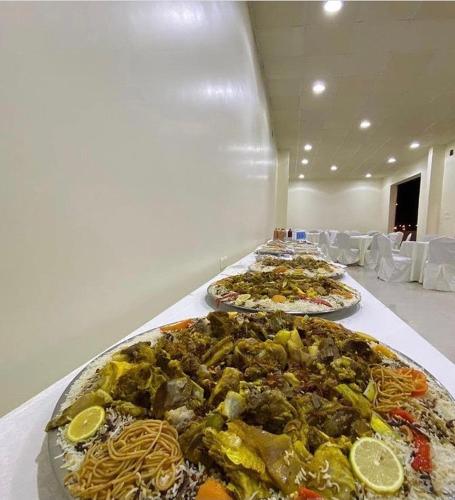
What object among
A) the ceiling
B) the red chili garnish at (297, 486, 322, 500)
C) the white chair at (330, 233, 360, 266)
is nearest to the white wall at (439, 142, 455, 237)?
the ceiling

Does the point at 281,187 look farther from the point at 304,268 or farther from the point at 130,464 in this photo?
the point at 130,464

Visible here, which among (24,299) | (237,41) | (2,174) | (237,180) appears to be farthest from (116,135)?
(237,41)

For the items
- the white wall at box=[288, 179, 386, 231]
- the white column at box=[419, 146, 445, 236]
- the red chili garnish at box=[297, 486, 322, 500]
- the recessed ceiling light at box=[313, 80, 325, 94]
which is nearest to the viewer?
the red chili garnish at box=[297, 486, 322, 500]

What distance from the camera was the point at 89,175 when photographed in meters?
0.64

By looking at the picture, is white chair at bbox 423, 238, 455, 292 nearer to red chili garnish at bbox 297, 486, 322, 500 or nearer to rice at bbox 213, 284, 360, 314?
rice at bbox 213, 284, 360, 314

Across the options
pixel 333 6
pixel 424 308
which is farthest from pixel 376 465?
pixel 424 308

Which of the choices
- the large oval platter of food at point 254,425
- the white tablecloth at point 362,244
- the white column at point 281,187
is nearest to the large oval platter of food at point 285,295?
the large oval platter of food at point 254,425

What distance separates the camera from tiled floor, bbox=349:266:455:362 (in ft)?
7.95

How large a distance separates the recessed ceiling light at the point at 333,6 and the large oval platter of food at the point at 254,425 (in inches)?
122

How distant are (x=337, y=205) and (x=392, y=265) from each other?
7244 millimetres

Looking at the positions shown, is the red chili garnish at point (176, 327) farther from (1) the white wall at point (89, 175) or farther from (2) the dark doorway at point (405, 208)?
(2) the dark doorway at point (405, 208)

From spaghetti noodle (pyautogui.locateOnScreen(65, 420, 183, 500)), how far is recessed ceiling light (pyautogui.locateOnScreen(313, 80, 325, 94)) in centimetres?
463

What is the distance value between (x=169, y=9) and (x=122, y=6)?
374mm

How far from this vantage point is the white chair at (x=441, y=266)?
13.9 ft
